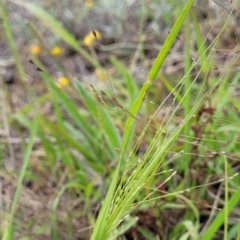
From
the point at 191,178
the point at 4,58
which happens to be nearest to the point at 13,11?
the point at 4,58

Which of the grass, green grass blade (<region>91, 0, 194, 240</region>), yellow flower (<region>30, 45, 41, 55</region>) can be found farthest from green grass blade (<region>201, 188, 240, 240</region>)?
yellow flower (<region>30, 45, 41, 55</region>)

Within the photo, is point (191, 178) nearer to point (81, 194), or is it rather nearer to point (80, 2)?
point (81, 194)

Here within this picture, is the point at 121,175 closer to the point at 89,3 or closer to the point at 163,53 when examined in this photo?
the point at 163,53

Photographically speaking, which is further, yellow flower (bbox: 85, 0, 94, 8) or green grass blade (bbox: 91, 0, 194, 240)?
yellow flower (bbox: 85, 0, 94, 8)

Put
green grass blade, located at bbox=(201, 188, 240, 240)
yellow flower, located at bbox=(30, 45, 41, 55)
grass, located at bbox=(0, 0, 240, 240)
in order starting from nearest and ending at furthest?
green grass blade, located at bbox=(201, 188, 240, 240)
grass, located at bbox=(0, 0, 240, 240)
yellow flower, located at bbox=(30, 45, 41, 55)

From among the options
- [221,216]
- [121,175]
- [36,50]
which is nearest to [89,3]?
[36,50]

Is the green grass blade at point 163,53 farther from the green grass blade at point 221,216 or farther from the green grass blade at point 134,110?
the green grass blade at point 221,216

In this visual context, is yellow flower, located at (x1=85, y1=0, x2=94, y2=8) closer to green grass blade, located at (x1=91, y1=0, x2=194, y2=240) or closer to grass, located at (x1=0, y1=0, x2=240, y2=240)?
grass, located at (x1=0, y1=0, x2=240, y2=240)

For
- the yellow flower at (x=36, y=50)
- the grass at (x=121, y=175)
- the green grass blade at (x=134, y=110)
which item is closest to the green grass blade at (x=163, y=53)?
the green grass blade at (x=134, y=110)

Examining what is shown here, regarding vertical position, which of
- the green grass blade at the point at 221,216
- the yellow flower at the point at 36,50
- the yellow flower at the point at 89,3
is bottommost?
the yellow flower at the point at 36,50

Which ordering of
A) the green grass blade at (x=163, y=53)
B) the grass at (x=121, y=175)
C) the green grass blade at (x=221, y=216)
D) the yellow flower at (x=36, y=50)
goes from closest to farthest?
the green grass blade at (x=163, y=53), the green grass blade at (x=221, y=216), the grass at (x=121, y=175), the yellow flower at (x=36, y=50)

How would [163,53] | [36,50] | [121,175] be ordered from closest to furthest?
[163,53] < [121,175] < [36,50]

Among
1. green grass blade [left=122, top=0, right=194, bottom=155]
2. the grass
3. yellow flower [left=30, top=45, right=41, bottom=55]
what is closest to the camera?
green grass blade [left=122, top=0, right=194, bottom=155]
